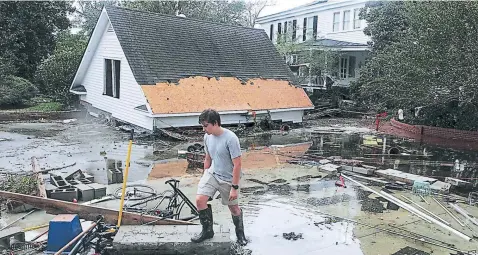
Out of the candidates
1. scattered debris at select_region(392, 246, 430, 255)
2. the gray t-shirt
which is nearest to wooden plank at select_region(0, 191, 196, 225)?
the gray t-shirt

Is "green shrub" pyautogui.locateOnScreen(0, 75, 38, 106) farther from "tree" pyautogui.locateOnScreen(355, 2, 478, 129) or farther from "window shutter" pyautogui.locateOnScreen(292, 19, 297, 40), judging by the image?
"window shutter" pyautogui.locateOnScreen(292, 19, 297, 40)

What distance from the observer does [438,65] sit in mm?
14359

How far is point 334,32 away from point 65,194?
27120 millimetres

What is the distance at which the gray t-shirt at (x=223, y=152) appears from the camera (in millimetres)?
5242

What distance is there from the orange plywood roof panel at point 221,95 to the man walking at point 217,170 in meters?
10.3

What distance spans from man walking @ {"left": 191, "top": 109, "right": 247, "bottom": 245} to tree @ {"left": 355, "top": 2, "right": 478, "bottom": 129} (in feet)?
34.5

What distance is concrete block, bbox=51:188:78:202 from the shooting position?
292 inches

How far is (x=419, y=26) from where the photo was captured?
15.6 meters

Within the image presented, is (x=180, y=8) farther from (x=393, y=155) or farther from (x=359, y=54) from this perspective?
(x=393, y=155)

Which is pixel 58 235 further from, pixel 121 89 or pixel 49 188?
pixel 121 89

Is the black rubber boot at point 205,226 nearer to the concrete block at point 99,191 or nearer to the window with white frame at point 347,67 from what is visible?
the concrete block at point 99,191

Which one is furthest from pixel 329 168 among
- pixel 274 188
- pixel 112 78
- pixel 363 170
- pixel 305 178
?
pixel 112 78

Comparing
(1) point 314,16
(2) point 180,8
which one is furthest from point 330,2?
(2) point 180,8

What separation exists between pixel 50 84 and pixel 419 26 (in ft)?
59.4
